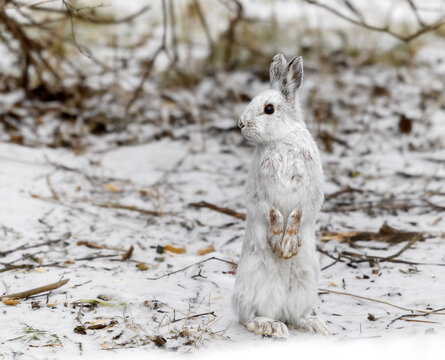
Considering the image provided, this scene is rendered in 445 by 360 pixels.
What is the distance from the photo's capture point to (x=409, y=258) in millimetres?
3416

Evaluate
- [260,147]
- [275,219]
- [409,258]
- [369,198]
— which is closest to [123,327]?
[275,219]

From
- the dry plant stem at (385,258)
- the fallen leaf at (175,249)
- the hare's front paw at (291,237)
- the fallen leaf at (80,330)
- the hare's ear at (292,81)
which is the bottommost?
the fallen leaf at (80,330)

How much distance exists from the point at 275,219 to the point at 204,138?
3593 mm

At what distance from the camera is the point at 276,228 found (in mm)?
2469

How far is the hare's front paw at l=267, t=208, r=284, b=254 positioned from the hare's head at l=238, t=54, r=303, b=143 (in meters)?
0.30

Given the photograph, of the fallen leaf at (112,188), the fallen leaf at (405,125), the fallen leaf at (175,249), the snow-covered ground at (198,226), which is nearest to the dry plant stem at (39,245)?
the snow-covered ground at (198,226)

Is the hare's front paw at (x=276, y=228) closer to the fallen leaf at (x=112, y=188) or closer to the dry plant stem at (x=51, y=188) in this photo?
the dry plant stem at (x=51, y=188)

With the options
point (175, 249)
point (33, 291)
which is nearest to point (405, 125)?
point (175, 249)

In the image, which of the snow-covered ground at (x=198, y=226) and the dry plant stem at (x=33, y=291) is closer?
the snow-covered ground at (x=198, y=226)

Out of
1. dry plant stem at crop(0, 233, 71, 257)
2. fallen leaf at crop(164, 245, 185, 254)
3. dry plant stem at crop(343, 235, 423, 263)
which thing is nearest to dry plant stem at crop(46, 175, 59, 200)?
dry plant stem at crop(0, 233, 71, 257)

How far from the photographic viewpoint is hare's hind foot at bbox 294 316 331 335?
Result: 2555 mm

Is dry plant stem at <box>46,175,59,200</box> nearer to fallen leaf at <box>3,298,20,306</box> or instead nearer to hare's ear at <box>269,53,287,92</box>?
fallen leaf at <box>3,298,20,306</box>

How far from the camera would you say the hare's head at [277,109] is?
2494 mm

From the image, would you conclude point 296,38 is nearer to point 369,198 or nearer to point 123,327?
point 369,198
